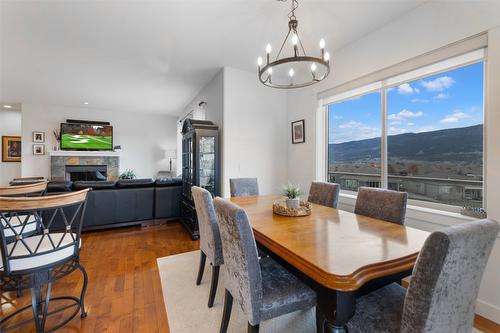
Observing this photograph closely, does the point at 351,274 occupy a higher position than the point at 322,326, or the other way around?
the point at 351,274

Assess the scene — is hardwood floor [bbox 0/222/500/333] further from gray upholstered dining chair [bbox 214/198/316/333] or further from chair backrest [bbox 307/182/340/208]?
chair backrest [bbox 307/182/340/208]

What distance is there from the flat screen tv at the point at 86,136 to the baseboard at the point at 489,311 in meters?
8.03

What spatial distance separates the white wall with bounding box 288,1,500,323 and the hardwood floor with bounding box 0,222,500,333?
532 mm

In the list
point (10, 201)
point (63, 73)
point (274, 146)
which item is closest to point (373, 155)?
point (274, 146)

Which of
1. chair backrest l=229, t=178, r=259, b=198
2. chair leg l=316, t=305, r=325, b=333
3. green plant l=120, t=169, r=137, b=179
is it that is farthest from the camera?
green plant l=120, t=169, r=137, b=179

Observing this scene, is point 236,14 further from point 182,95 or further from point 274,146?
point 182,95

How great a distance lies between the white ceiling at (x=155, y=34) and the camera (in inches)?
88.5

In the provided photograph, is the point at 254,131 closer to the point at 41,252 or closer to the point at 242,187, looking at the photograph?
the point at 242,187

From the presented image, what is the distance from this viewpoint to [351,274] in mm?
927

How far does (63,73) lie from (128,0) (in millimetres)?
2765

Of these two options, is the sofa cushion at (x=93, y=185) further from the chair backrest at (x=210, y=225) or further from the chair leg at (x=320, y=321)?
the chair leg at (x=320, y=321)

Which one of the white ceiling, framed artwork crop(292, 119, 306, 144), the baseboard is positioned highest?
the white ceiling

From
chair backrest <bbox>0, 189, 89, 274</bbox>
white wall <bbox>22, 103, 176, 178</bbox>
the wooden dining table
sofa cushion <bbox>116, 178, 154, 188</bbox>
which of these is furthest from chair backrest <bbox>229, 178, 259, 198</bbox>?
white wall <bbox>22, 103, 176, 178</bbox>

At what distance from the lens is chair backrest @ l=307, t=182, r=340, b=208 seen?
240 cm
